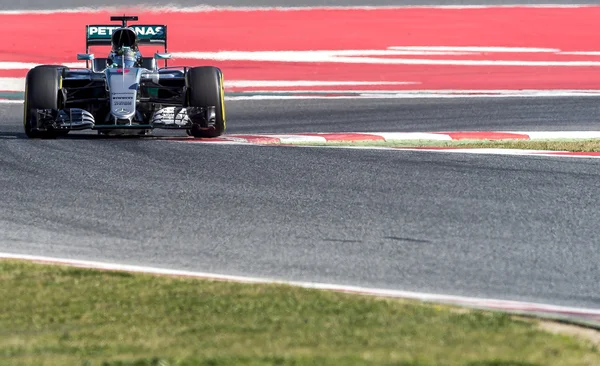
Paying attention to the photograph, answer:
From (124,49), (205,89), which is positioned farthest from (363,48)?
(205,89)

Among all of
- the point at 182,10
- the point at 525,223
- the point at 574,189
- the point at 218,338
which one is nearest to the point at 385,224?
the point at 525,223

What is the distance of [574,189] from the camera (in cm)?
845

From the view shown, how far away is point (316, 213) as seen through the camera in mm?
7676

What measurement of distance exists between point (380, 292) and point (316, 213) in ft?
7.16

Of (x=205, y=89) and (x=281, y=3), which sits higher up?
(x=281, y=3)

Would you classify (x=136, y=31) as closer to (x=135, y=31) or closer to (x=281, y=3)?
(x=135, y=31)

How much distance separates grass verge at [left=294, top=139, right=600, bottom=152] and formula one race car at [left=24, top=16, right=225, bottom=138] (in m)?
1.23

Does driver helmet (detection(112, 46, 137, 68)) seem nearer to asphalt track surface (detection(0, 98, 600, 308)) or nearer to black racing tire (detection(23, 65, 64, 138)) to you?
black racing tire (detection(23, 65, 64, 138))

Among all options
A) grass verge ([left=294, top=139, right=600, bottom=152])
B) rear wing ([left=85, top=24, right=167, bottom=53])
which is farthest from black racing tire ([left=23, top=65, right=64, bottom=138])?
grass verge ([left=294, top=139, right=600, bottom=152])

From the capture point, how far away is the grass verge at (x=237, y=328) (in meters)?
4.16

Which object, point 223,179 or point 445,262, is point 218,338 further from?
point 223,179

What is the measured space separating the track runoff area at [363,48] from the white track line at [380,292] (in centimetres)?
1050

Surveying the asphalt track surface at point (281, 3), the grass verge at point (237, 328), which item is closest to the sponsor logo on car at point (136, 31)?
the grass verge at point (237, 328)

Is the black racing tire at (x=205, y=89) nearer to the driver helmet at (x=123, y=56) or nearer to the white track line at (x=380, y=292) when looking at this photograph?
the driver helmet at (x=123, y=56)
